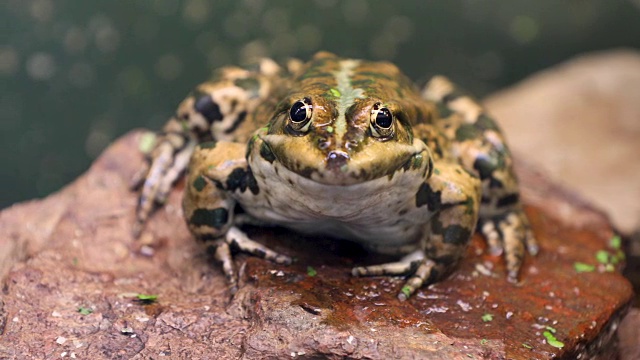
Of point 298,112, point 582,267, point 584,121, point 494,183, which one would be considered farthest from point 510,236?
point 584,121

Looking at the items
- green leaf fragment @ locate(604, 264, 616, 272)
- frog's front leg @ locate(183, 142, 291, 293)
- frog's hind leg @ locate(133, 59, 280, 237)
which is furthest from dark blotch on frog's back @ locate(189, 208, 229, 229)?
green leaf fragment @ locate(604, 264, 616, 272)

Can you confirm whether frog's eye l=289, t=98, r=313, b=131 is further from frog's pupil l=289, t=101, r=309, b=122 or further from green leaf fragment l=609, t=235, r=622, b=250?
green leaf fragment l=609, t=235, r=622, b=250

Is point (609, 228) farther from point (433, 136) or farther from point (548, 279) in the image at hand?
point (433, 136)

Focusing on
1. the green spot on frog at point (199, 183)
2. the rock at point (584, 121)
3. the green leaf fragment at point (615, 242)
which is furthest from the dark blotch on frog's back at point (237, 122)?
the rock at point (584, 121)

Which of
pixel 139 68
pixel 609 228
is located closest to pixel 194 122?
pixel 139 68

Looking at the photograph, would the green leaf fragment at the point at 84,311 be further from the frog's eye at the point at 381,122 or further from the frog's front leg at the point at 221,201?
the frog's eye at the point at 381,122

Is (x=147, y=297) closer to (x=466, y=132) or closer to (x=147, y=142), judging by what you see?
(x=147, y=142)
